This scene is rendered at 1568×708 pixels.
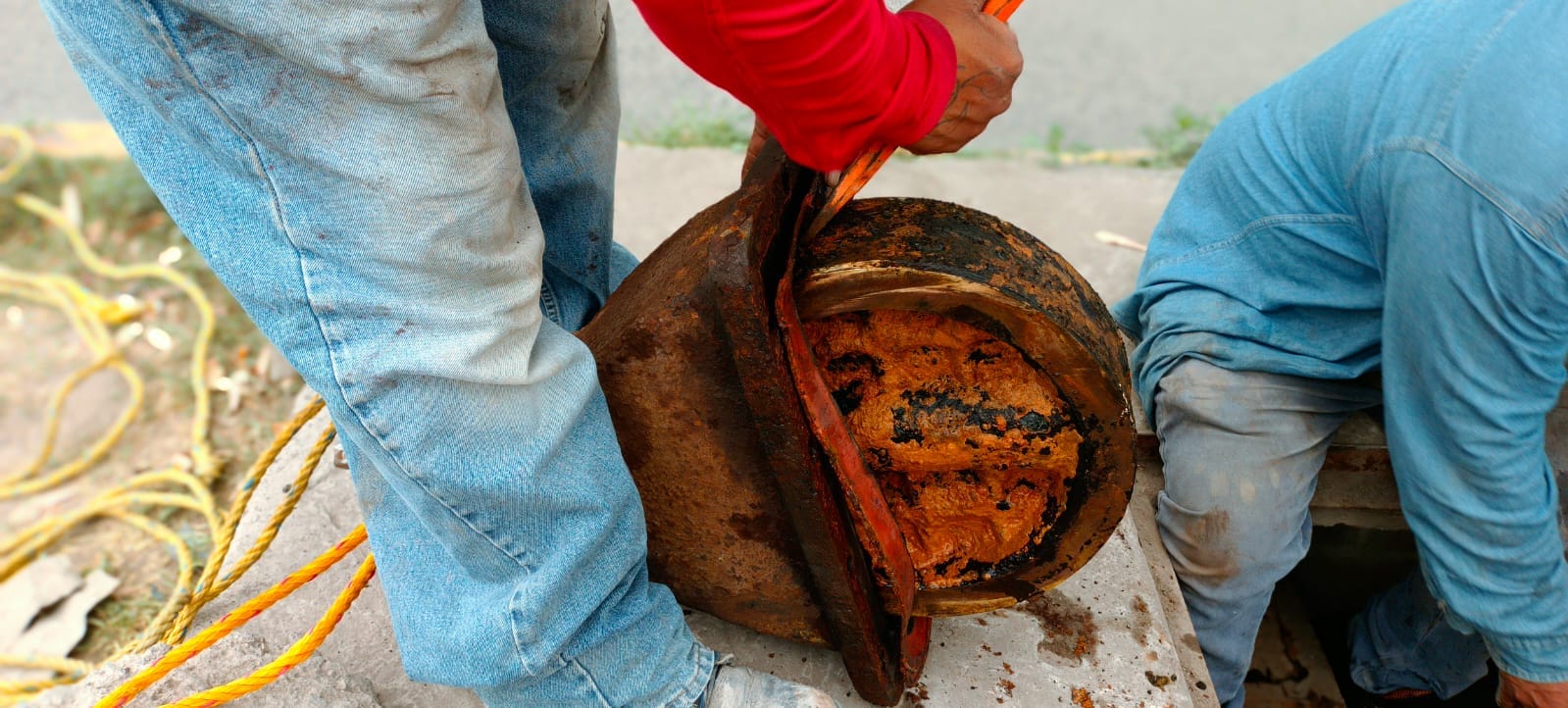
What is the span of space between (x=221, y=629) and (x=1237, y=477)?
1.65 metres

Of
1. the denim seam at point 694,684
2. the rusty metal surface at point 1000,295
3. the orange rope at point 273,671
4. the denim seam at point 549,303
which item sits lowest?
the orange rope at point 273,671

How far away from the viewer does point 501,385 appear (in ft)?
3.71

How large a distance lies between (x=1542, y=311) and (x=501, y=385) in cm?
141

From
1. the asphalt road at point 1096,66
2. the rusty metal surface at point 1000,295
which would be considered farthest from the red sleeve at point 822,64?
the asphalt road at point 1096,66

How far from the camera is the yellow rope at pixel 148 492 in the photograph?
1.51m

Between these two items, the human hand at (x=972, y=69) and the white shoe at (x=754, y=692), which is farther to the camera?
the white shoe at (x=754, y=692)

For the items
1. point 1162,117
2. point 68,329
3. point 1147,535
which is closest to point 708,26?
point 1147,535

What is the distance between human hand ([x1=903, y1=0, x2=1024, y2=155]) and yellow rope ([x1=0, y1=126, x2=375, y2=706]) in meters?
1.08

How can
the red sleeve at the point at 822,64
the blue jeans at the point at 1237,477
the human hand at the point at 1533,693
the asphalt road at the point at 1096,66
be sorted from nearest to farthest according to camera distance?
the red sleeve at the point at 822,64 → the human hand at the point at 1533,693 → the blue jeans at the point at 1237,477 → the asphalt road at the point at 1096,66

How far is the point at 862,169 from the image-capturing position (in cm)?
113

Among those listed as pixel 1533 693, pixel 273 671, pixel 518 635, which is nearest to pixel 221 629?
pixel 273 671

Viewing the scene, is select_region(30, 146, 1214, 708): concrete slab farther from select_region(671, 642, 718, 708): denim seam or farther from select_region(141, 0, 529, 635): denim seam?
select_region(141, 0, 529, 635): denim seam

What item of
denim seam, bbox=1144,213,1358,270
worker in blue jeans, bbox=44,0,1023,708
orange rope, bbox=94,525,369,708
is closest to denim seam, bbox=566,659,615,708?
worker in blue jeans, bbox=44,0,1023,708

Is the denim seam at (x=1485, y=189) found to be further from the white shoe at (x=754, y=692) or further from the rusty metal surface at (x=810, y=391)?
the white shoe at (x=754, y=692)
